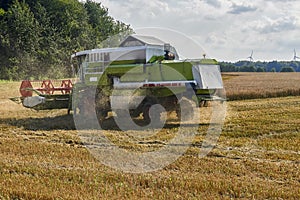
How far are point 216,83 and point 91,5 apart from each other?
161ft

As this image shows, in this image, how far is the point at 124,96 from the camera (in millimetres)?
10297

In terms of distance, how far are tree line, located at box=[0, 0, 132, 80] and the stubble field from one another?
27.7 m

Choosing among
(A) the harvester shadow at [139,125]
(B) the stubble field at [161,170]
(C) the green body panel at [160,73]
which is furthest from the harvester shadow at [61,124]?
(C) the green body panel at [160,73]

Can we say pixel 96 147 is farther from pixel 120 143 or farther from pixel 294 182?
pixel 294 182

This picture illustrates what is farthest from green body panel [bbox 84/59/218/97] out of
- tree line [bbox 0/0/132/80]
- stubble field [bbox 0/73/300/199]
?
tree line [bbox 0/0/132/80]

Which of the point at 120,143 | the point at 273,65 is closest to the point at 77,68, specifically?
the point at 120,143

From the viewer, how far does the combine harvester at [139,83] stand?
399 inches

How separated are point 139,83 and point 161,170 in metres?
4.91

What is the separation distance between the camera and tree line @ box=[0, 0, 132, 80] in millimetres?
37250

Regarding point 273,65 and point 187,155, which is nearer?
point 187,155

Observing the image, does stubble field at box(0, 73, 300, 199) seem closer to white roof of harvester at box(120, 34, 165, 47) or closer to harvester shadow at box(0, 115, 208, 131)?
harvester shadow at box(0, 115, 208, 131)

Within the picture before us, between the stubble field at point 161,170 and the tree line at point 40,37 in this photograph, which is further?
the tree line at point 40,37

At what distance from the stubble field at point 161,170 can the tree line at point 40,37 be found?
27.7m

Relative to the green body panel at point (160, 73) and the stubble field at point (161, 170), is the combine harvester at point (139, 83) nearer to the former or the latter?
the green body panel at point (160, 73)
